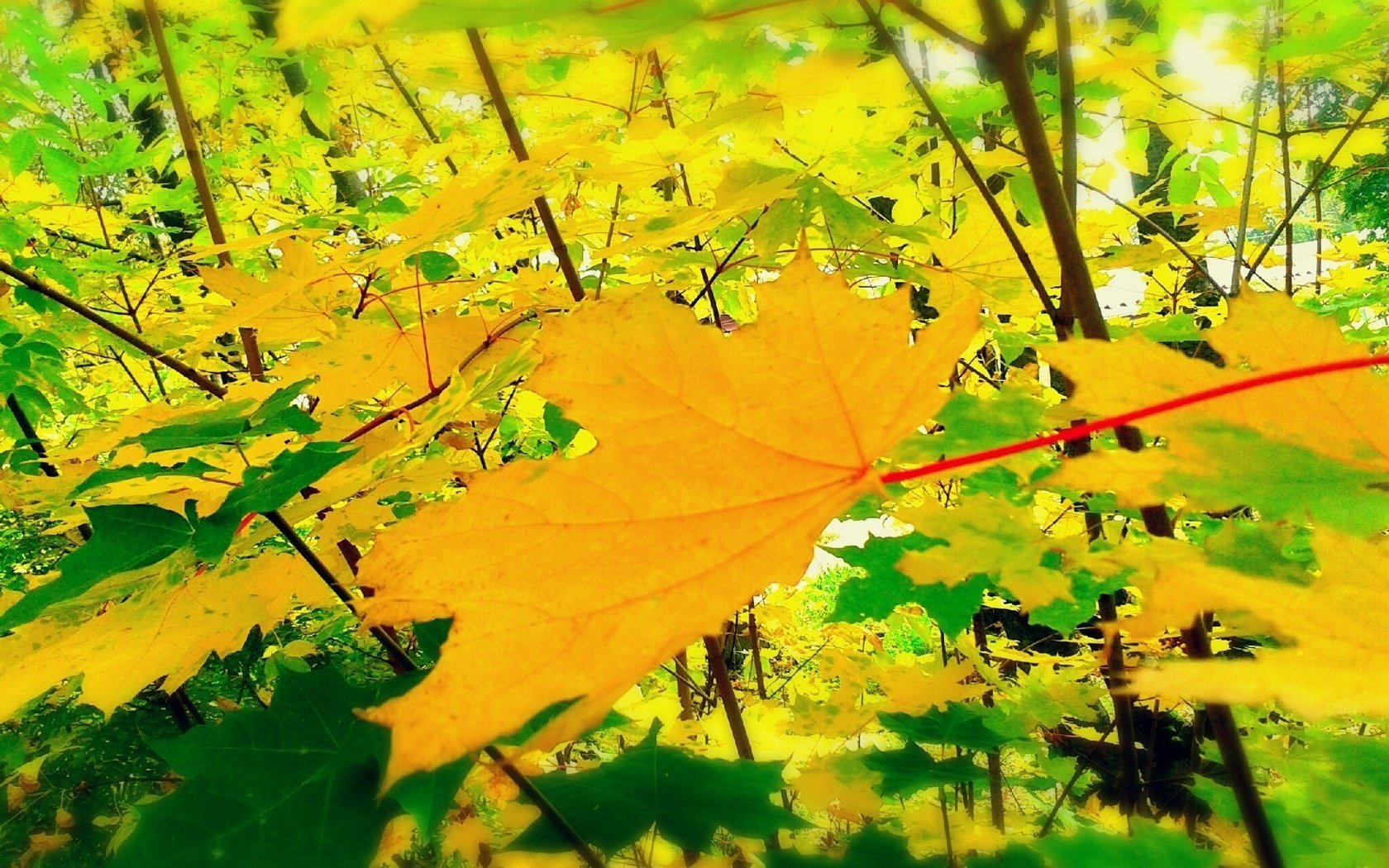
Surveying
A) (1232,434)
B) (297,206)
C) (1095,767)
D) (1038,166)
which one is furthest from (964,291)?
(1095,767)

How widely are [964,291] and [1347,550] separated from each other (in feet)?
1.64

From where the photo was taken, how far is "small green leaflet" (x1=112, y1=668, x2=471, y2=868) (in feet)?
1.29

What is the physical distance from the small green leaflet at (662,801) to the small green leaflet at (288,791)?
0.12m

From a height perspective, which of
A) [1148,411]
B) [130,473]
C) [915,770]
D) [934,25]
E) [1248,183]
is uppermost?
[1248,183]

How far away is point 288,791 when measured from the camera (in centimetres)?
43

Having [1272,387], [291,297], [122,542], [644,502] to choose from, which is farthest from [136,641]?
[1272,387]

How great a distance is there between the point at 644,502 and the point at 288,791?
34cm

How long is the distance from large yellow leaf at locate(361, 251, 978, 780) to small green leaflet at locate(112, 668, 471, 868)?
220 mm

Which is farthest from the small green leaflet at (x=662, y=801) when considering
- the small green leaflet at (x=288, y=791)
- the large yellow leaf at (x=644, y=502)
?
the large yellow leaf at (x=644, y=502)

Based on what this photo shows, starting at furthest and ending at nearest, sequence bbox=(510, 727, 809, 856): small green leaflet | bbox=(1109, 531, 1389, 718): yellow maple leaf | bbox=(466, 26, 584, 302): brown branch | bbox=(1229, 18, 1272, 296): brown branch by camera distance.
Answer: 1. bbox=(1229, 18, 1272, 296): brown branch
2. bbox=(466, 26, 584, 302): brown branch
3. bbox=(510, 727, 809, 856): small green leaflet
4. bbox=(1109, 531, 1389, 718): yellow maple leaf

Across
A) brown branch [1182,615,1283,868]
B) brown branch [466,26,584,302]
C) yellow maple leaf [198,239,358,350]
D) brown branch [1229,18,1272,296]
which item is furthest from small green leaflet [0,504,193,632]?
brown branch [1229,18,1272,296]

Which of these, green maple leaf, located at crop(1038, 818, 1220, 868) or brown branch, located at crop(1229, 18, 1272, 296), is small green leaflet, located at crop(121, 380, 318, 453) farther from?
brown branch, located at crop(1229, 18, 1272, 296)

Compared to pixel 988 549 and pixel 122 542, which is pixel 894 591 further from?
pixel 122 542

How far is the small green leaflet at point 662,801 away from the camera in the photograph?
538 mm
